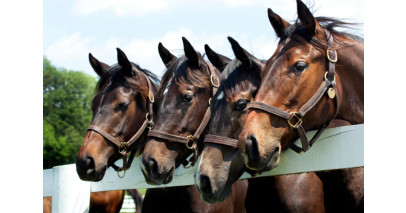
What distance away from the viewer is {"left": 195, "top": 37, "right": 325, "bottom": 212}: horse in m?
2.91

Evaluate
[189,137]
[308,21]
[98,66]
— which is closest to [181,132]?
[189,137]

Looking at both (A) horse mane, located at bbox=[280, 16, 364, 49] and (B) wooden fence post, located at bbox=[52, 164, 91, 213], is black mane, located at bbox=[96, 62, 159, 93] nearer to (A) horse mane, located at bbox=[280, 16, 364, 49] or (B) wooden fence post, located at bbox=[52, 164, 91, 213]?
(B) wooden fence post, located at bbox=[52, 164, 91, 213]

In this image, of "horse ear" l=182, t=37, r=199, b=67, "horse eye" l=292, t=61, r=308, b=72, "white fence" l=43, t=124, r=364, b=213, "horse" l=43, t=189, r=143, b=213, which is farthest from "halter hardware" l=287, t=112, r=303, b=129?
"horse" l=43, t=189, r=143, b=213

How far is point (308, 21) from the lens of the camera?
296 centimetres

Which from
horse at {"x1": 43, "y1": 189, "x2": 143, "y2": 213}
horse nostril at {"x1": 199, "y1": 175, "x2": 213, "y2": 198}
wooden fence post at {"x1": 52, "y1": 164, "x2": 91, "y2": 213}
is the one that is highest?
horse nostril at {"x1": 199, "y1": 175, "x2": 213, "y2": 198}

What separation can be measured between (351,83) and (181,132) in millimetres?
1513

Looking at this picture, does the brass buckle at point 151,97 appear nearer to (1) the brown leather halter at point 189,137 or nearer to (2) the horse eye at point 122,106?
(2) the horse eye at point 122,106

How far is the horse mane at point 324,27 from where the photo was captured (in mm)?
2934

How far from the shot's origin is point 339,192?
318 cm

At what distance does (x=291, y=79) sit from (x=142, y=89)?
2.28 m

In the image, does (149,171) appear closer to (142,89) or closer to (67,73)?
(142,89)

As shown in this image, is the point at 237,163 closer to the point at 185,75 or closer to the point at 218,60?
the point at 185,75

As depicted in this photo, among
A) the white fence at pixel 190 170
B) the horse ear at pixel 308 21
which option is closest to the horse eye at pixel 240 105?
the white fence at pixel 190 170

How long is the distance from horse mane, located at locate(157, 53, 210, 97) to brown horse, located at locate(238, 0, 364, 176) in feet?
3.67
